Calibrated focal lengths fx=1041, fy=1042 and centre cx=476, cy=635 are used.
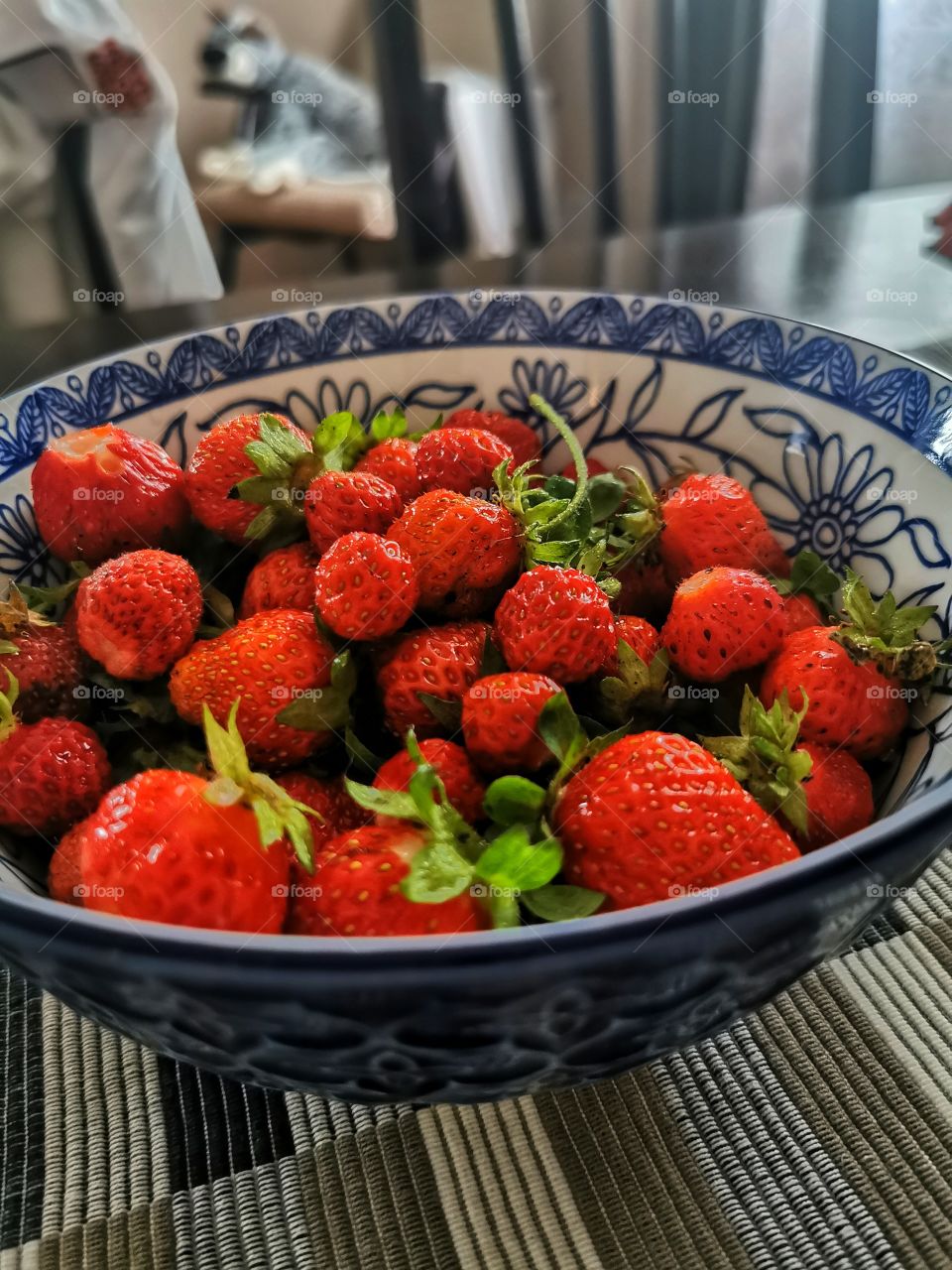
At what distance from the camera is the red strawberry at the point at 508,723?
465 mm

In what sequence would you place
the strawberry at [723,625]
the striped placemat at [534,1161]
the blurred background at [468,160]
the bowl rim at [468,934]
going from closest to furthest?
1. the bowl rim at [468,934]
2. the striped placemat at [534,1161]
3. the strawberry at [723,625]
4. the blurred background at [468,160]

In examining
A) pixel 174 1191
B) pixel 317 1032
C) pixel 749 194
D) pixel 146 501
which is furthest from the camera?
pixel 749 194

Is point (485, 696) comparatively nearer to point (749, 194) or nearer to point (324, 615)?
point (324, 615)

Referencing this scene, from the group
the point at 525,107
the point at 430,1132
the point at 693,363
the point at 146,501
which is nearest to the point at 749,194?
the point at 525,107

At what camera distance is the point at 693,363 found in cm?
71

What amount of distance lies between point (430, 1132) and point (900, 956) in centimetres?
25

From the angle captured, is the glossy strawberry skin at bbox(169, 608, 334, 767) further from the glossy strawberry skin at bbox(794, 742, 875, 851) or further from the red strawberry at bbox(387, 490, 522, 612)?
the glossy strawberry skin at bbox(794, 742, 875, 851)

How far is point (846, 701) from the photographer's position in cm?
50

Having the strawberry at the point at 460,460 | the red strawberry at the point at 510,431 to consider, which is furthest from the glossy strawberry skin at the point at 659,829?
the red strawberry at the point at 510,431

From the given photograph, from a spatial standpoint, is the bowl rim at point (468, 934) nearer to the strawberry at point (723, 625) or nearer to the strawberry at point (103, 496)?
the strawberry at point (723, 625)

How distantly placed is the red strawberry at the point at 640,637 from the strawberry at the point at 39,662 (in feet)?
0.97

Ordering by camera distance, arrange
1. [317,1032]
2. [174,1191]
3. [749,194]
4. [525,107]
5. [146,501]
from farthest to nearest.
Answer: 1. [749,194]
2. [525,107]
3. [146,501]
4. [174,1191]
5. [317,1032]

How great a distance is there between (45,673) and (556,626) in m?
0.28

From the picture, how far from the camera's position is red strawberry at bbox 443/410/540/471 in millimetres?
721
